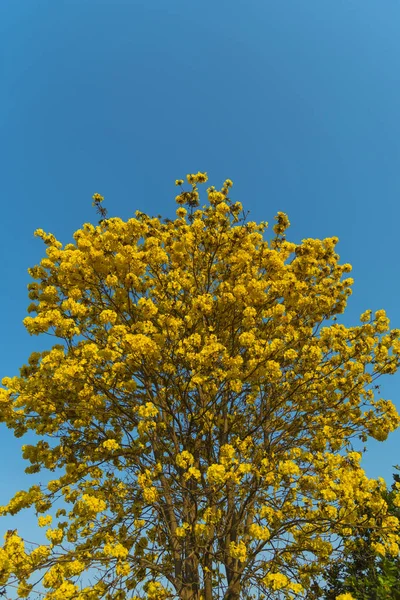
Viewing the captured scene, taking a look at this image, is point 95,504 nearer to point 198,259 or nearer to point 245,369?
point 245,369

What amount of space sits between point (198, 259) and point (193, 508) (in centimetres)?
553

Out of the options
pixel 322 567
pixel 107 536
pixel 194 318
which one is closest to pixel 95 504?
pixel 107 536

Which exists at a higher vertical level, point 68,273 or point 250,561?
point 68,273

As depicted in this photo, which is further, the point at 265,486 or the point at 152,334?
the point at 152,334

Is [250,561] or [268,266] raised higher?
[268,266]

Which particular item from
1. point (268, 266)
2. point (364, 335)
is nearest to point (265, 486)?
point (364, 335)

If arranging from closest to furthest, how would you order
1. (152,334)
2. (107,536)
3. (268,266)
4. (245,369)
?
(107,536) < (152,334) < (245,369) < (268,266)

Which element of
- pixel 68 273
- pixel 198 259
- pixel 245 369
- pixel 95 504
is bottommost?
pixel 95 504

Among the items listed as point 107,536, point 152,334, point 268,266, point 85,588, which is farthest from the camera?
point 268,266

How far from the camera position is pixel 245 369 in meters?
8.77

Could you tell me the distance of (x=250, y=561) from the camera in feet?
24.2

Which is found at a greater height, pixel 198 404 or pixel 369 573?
pixel 198 404

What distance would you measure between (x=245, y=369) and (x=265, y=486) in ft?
7.94

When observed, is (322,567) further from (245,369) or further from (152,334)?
→ (152,334)
